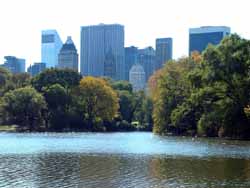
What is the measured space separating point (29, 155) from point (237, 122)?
120 feet

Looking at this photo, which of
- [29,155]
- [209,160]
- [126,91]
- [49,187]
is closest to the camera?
[49,187]

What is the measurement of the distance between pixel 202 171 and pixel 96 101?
91325 millimetres

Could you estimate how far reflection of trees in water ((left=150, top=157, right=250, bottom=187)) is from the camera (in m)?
29.6

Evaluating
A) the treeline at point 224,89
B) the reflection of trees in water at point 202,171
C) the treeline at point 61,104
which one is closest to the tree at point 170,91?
the treeline at point 224,89

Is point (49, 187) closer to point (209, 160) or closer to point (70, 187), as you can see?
point (70, 187)

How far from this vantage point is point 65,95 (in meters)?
122

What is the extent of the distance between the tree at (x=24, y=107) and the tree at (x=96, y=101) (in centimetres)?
1007

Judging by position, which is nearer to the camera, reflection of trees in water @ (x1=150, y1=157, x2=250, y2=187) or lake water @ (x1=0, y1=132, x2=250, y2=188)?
lake water @ (x1=0, y1=132, x2=250, y2=188)

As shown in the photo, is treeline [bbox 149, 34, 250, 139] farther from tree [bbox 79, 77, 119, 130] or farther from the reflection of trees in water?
tree [bbox 79, 77, 119, 130]

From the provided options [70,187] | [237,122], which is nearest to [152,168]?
[70,187]

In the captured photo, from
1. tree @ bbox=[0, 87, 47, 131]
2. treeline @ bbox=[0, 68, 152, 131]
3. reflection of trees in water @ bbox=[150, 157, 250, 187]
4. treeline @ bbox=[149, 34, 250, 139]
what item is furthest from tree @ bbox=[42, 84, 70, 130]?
reflection of trees in water @ bbox=[150, 157, 250, 187]

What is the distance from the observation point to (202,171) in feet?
111

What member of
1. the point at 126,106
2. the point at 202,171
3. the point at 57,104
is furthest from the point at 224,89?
the point at 126,106

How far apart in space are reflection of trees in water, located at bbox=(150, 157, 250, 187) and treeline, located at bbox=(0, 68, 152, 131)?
78657 mm
